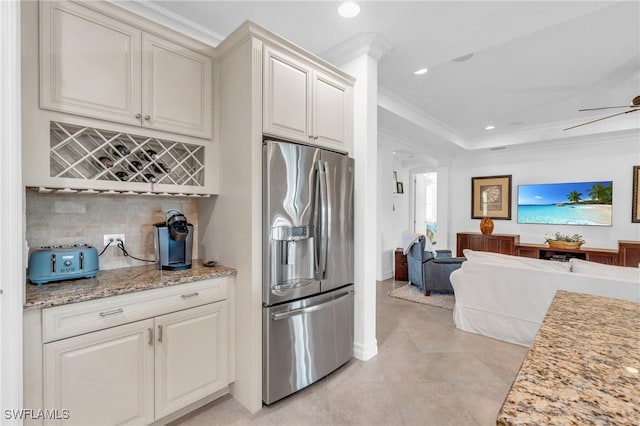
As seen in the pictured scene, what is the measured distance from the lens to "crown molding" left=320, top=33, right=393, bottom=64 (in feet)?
8.09

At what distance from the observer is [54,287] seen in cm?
156

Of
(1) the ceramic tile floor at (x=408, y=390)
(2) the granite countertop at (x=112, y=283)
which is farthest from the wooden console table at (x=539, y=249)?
(2) the granite countertop at (x=112, y=283)

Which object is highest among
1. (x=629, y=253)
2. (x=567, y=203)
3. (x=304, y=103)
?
(x=304, y=103)

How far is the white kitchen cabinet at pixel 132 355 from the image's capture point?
1382mm

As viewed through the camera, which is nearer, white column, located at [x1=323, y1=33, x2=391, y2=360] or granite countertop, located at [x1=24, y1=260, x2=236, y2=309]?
granite countertop, located at [x1=24, y1=260, x2=236, y2=309]

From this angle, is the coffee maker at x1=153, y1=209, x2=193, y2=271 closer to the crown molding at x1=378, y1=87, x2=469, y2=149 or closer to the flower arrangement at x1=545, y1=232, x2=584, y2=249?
the crown molding at x1=378, y1=87, x2=469, y2=149

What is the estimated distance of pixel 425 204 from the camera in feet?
25.8

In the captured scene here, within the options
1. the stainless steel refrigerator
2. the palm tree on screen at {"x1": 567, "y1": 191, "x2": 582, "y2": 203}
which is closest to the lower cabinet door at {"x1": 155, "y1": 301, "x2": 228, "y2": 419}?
the stainless steel refrigerator

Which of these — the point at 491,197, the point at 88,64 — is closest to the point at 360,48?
the point at 88,64

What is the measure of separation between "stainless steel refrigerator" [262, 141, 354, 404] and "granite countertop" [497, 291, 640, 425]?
1444 mm

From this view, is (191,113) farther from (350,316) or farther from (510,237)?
(510,237)

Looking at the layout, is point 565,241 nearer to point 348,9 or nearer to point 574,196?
point 574,196

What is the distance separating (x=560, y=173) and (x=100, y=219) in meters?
7.29

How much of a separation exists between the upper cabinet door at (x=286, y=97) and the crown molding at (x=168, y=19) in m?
0.72
